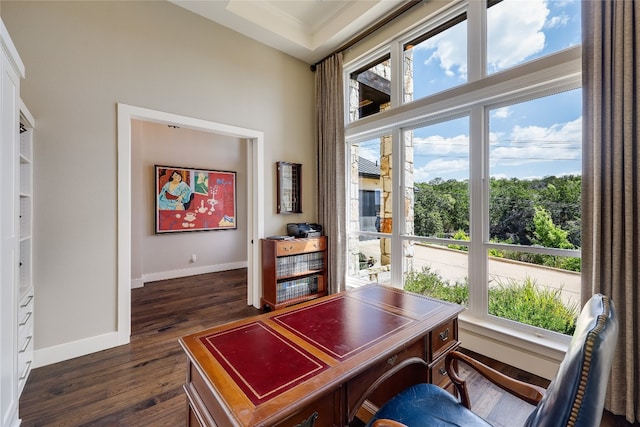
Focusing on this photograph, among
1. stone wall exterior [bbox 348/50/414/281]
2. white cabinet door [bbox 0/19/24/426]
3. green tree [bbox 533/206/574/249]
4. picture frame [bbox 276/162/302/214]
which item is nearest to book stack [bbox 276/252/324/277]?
stone wall exterior [bbox 348/50/414/281]

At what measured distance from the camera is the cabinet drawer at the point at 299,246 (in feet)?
11.2

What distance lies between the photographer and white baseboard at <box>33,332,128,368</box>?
7.52 ft

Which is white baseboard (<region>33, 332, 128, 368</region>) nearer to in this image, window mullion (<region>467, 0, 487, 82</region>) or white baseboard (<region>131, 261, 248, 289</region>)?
white baseboard (<region>131, 261, 248, 289</region>)

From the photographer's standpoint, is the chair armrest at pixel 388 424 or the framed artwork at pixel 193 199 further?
the framed artwork at pixel 193 199

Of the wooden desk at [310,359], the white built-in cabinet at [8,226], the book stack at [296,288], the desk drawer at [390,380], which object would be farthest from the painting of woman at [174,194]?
the desk drawer at [390,380]

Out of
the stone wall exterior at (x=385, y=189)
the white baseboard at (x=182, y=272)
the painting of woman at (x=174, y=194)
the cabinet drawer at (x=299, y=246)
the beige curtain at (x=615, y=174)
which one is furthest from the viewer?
the painting of woman at (x=174, y=194)

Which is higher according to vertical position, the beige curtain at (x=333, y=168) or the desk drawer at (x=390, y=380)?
the beige curtain at (x=333, y=168)

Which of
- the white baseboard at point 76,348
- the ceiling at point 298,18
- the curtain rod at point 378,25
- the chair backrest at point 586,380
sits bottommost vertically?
the white baseboard at point 76,348

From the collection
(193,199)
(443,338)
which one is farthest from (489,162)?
(193,199)

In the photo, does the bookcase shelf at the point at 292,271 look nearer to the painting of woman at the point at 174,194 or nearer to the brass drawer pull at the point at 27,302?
the brass drawer pull at the point at 27,302

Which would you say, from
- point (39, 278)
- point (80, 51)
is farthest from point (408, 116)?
point (39, 278)

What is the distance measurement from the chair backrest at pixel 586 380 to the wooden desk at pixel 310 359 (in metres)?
0.59

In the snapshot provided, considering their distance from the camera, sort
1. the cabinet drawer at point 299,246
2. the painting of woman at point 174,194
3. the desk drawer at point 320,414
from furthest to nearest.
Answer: the painting of woman at point 174,194
the cabinet drawer at point 299,246
the desk drawer at point 320,414

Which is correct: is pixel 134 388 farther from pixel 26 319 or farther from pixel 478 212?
pixel 478 212
